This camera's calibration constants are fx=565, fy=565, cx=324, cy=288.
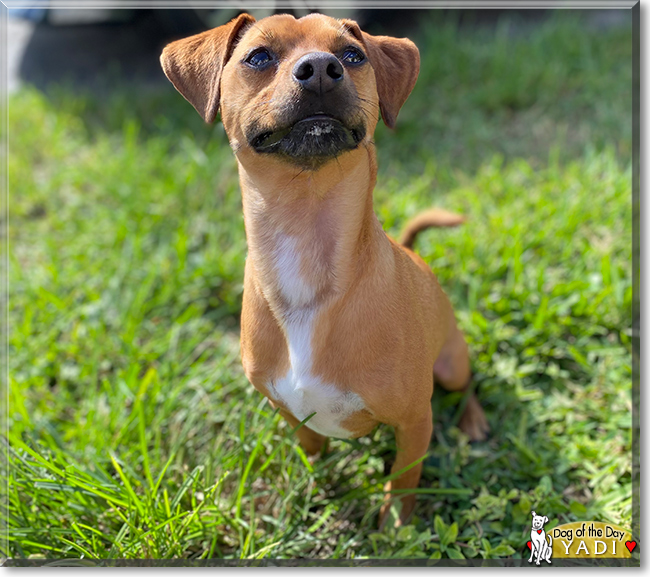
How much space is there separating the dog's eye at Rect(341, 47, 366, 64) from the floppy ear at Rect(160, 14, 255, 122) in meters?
0.45

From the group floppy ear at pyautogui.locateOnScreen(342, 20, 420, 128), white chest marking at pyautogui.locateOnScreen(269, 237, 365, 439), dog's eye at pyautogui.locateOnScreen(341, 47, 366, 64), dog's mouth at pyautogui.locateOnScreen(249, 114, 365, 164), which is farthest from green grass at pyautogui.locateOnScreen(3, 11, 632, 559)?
dog's eye at pyautogui.locateOnScreen(341, 47, 366, 64)

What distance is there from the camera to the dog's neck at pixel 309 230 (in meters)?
1.99

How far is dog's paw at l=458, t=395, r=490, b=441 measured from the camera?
3.03m

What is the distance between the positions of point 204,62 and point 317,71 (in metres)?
0.60

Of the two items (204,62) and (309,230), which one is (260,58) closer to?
(204,62)

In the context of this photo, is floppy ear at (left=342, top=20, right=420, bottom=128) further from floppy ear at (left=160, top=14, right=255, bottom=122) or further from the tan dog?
floppy ear at (left=160, top=14, right=255, bottom=122)

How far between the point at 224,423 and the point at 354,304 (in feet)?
4.51

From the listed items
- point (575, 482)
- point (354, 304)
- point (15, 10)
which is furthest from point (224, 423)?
point (15, 10)

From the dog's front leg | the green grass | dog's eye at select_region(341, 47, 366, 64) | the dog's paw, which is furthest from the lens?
the dog's paw

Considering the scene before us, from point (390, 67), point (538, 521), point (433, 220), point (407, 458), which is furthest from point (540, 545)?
point (390, 67)

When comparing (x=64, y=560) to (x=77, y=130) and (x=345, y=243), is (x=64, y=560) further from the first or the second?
(x=77, y=130)

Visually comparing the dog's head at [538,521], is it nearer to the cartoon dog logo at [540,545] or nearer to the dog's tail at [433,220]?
the cartoon dog logo at [540,545]

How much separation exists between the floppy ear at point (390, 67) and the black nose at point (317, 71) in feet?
1.32

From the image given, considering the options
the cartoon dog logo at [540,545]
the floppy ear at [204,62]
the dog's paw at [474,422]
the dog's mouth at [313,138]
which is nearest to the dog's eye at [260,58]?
the floppy ear at [204,62]
